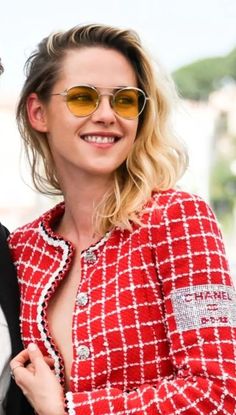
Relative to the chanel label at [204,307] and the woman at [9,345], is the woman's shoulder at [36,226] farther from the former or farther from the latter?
the chanel label at [204,307]

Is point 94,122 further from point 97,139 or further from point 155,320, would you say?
point 155,320

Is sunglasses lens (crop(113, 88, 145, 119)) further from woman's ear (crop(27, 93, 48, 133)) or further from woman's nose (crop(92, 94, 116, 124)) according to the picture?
woman's ear (crop(27, 93, 48, 133))

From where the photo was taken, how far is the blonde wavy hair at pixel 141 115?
225cm

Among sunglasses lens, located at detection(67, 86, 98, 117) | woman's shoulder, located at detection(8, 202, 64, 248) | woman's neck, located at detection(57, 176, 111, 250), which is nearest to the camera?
sunglasses lens, located at detection(67, 86, 98, 117)

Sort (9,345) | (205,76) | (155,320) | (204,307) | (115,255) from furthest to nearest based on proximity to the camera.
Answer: (205,76) → (9,345) → (115,255) → (155,320) → (204,307)

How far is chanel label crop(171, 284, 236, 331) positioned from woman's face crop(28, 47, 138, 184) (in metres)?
0.47

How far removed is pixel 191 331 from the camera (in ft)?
6.28

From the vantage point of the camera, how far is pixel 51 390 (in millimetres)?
2029

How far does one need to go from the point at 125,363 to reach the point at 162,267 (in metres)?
0.26

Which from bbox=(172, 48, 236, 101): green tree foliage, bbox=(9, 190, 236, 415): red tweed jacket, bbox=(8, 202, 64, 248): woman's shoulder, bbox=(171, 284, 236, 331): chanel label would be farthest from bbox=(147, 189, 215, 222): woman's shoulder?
bbox=(172, 48, 236, 101): green tree foliage

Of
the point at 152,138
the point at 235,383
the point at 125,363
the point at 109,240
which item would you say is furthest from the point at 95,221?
the point at 235,383

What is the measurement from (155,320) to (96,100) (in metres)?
0.61

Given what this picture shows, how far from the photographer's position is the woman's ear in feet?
7.80

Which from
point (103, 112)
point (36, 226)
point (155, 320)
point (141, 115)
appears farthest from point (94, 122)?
point (155, 320)
